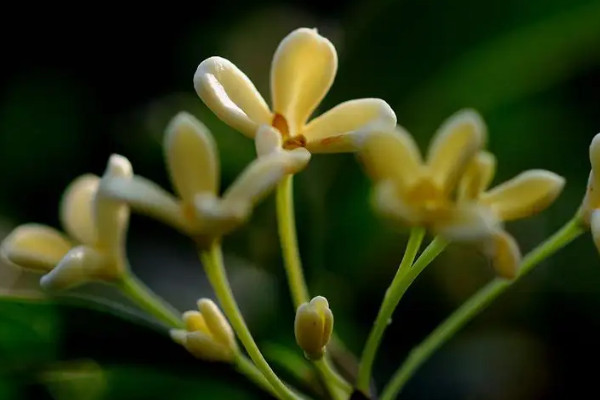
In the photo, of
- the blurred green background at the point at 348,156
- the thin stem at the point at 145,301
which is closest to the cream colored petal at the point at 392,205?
the thin stem at the point at 145,301

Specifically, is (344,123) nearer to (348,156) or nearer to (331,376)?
(331,376)

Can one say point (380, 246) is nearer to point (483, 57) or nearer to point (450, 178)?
point (483, 57)

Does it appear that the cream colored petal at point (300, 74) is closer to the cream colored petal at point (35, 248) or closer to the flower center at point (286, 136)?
the flower center at point (286, 136)

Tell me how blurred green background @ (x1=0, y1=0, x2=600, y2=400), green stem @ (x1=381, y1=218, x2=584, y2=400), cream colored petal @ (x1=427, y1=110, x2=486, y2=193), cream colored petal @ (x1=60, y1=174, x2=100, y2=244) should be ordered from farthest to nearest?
blurred green background @ (x1=0, y1=0, x2=600, y2=400)
cream colored petal @ (x1=60, y1=174, x2=100, y2=244)
green stem @ (x1=381, y1=218, x2=584, y2=400)
cream colored petal @ (x1=427, y1=110, x2=486, y2=193)

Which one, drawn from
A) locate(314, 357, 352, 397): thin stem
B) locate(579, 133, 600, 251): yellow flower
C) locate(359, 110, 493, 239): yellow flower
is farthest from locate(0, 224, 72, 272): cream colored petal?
locate(579, 133, 600, 251): yellow flower

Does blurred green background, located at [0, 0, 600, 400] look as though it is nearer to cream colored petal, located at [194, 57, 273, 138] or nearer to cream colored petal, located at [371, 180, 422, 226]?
cream colored petal, located at [194, 57, 273, 138]

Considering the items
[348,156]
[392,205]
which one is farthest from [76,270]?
[348,156]

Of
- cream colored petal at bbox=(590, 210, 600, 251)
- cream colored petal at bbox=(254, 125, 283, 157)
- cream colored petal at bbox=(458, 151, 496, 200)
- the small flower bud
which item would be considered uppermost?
cream colored petal at bbox=(254, 125, 283, 157)

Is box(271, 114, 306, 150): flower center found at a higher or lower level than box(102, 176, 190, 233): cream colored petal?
higher
